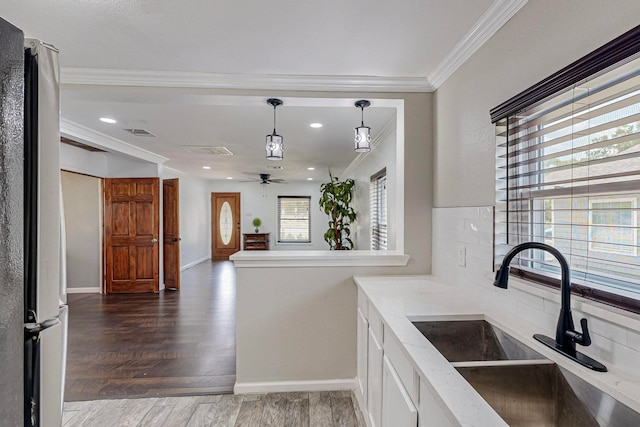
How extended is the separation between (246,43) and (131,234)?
4718 millimetres

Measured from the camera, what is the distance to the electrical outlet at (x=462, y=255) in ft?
6.04

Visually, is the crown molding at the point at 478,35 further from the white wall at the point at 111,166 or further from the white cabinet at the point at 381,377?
the white wall at the point at 111,166

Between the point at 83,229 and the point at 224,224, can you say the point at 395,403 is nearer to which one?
the point at 83,229

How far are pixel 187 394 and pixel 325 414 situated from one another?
1.06 meters

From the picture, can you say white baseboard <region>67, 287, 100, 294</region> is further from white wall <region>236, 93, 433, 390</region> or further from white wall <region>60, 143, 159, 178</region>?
white wall <region>236, 93, 433, 390</region>

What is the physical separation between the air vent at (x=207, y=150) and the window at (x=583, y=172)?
159 inches

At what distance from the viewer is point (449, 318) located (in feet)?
4.79

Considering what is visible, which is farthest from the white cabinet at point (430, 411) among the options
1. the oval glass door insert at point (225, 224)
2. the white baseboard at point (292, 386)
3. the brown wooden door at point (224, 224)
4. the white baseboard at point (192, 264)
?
the oval glass door insert at point (225, 224)

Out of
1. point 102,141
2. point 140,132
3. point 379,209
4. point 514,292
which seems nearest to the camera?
point 514,292

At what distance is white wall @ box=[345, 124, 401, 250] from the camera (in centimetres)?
339

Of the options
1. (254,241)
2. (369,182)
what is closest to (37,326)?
(369,182)

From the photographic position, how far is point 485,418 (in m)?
0.72

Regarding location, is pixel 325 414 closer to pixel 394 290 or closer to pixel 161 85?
pixel 394 290

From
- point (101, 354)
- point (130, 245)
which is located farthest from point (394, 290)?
point (130, 245)
